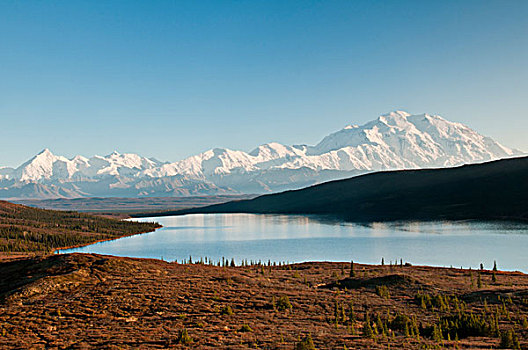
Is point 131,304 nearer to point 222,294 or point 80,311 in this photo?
point 80,311

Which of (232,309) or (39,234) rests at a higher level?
(232,309)

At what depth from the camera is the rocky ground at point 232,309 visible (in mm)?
28922

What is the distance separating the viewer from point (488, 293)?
41188 millimetres

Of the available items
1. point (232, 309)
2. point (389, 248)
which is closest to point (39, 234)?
point (389, 248)

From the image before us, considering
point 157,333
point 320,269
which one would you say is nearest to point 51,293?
point 157,333

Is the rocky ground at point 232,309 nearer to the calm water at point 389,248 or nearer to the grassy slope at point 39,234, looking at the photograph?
the calm water at point 389,248

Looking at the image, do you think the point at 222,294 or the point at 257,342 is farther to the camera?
the point at 222,294

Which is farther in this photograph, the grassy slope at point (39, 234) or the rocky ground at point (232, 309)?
the grassy slope at point (39, 234)

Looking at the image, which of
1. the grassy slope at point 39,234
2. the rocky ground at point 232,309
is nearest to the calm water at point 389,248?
the grassy slope at point 39,234

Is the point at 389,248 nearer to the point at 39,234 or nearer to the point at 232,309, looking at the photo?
the point at 232,309

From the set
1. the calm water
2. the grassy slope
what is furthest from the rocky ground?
the grassy slope

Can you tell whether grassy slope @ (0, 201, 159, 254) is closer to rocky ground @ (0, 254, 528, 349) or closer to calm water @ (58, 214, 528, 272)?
calm water @ (58, 214, 528, 272)

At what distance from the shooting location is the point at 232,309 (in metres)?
37.5

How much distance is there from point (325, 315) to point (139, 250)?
349ft
